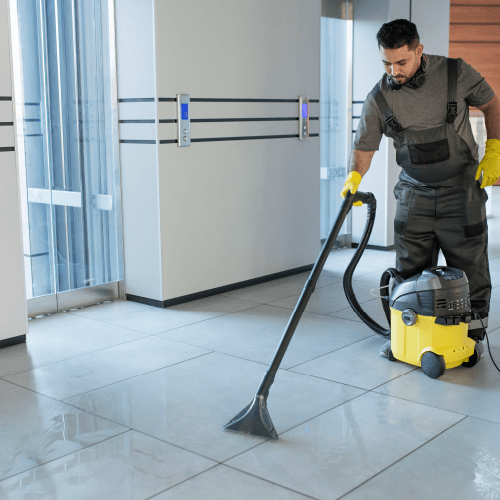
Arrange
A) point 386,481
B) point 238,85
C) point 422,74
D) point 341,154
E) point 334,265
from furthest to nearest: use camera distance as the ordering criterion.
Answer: point 341,154 → point 334,265 → point 238,85 → point 422,74 → point 386,481

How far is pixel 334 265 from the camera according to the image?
16.6ft

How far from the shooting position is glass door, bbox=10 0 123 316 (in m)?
3.61

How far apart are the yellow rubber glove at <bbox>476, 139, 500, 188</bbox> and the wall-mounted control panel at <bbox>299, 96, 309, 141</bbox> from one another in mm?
1924

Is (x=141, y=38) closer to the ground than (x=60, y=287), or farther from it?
farther from it

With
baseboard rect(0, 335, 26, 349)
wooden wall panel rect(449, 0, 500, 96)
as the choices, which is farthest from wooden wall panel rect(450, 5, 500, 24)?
baseboard rect(0, 335, 26, 349)

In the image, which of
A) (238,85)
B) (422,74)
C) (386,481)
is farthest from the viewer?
(238,85)

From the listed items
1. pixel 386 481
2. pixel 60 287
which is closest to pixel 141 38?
pixel 60 287

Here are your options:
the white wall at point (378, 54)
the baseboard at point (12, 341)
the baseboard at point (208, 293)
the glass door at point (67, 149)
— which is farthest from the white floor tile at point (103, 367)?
the white wall at point (378, 54)

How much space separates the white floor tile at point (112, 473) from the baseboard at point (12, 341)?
124cm

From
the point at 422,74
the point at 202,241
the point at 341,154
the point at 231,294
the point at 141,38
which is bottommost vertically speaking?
the point at 231,294

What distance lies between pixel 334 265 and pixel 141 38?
2208mm

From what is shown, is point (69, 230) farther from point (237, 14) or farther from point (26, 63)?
point (237, 14)

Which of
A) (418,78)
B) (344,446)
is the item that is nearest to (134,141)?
(418,78)

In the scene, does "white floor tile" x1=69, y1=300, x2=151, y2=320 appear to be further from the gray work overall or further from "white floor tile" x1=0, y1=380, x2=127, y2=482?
the gray work overall
